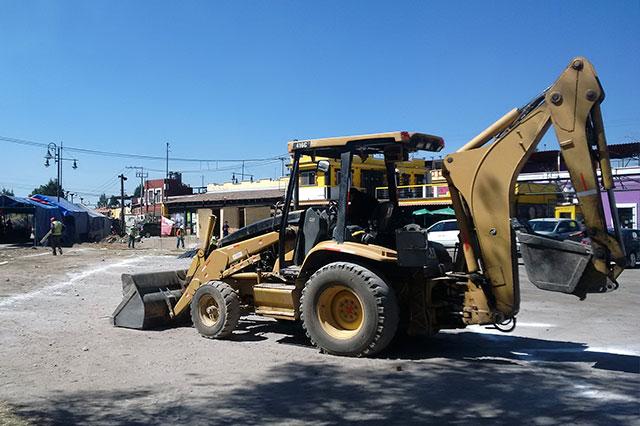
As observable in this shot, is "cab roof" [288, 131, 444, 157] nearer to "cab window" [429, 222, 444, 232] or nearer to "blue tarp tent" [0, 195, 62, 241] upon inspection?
"cab window" [429, 222, 444, 232]

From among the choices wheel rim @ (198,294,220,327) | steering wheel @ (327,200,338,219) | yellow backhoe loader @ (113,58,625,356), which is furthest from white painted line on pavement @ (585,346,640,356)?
wheel rim @ (198,294,220,327)

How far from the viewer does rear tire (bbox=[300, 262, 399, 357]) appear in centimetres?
690

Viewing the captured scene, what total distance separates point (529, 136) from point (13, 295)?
11173 millimetres

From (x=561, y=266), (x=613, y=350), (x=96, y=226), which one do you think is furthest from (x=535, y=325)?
(x=96, y=226)

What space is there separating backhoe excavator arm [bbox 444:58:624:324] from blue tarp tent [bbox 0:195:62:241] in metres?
33.0

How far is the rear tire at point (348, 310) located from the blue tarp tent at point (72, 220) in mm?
33512

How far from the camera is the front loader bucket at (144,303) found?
9.07 m

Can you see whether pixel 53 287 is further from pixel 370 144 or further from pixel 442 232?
pixel 442 232

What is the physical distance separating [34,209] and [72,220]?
463cm

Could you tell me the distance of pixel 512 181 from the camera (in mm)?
6605

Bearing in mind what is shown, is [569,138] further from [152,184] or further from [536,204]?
[152,184]

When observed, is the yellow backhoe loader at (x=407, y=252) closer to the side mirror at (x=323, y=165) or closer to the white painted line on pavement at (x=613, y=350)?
the side mirror at (x=323, y=165)

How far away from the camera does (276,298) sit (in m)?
8.09

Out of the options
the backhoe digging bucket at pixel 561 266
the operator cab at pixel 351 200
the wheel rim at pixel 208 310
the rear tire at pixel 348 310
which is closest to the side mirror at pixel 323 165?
the operator cab at pixel 351 200
